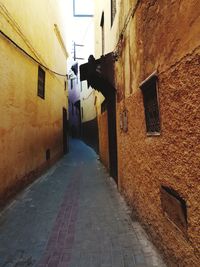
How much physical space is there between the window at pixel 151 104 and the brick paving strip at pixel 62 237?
81.1 inches

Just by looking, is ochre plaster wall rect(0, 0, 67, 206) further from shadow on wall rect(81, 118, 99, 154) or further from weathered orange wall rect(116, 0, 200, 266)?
shadow on wall rect(81, 118, 99, 154)

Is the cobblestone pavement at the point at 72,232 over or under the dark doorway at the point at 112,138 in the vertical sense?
under

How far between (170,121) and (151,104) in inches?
42.0

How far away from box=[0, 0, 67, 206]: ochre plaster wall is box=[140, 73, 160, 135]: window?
3203mm

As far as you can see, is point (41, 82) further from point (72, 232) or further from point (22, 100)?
point (72, 232)

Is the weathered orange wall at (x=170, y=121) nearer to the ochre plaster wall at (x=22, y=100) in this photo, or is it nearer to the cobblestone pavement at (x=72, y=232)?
the cobblestone pavement at (x=72, y=232)

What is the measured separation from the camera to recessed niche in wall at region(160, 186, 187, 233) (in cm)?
286

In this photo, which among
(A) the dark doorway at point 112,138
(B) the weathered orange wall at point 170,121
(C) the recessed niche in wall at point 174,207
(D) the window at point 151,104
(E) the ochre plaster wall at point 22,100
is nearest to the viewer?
(B) the weathered orange wall at point 170,121

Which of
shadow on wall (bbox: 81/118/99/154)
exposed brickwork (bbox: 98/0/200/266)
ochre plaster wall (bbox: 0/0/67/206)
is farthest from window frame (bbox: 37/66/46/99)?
shadow on wall (bbox: 81/118/99/154)

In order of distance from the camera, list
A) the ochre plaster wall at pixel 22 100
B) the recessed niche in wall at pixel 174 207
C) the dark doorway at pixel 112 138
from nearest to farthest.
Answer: the recessed niche in wall at pixel 174 207, the ochre plaster wall at pixel 22 100, the dark doorway at pixel 112 138

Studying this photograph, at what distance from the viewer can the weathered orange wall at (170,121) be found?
2521mm

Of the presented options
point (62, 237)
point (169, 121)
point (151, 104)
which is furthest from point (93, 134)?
point (169, 121)

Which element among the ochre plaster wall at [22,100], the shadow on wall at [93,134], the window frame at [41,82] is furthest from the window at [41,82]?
the shadow on wall at [93,134]

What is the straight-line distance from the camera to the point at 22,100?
7.44 meters
